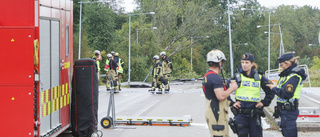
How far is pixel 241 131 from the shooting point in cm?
701

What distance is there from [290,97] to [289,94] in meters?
0.05

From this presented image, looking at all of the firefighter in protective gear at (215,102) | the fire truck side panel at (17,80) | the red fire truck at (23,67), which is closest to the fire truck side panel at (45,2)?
the red fire truck at (23,67)

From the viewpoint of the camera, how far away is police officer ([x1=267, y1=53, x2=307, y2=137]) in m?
7.11

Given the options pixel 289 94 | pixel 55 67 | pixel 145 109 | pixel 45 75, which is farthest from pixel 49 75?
pixel 145 109

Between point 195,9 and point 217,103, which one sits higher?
point 195,9

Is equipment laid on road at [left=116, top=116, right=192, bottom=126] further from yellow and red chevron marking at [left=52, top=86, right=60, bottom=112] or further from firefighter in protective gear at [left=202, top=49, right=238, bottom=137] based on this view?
firefighter in protective gear at [left=202, top=49, right=238, bottom=137]

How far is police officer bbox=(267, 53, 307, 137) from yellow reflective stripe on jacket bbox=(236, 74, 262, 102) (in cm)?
23

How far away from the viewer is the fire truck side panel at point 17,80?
6539 millimetres

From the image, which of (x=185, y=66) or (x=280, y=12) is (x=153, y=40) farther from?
(x=280, y=12)

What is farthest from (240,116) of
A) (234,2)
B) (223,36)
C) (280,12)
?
(280,12)

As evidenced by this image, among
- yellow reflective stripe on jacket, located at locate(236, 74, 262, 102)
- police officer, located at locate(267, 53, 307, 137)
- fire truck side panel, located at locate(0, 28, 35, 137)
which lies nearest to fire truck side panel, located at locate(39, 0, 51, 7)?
fire truck side panel, located at locate(0, 28, 35, 137)

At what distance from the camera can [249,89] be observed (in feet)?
23.3

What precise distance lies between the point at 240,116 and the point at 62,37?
3.40 meters

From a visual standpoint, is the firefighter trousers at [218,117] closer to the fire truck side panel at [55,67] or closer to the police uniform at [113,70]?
the fire truck side panel at [55,67]
